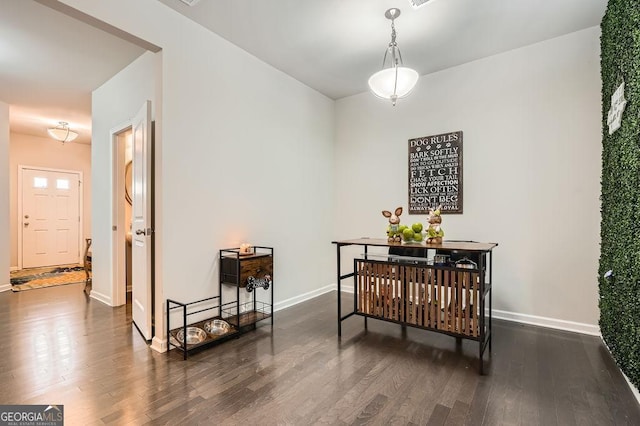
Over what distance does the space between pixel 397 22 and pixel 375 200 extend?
6.96ft

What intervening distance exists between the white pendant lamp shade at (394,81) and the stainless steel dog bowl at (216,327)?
8.20 ft

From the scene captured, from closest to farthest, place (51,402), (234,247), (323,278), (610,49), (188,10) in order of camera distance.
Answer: (51,402) → (610,49) → (188,10) → (234,247) → (323,278)

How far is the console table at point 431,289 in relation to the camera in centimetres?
230

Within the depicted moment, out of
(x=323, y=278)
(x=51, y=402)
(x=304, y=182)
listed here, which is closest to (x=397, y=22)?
(x=304, y=182)

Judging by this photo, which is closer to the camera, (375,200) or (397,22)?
(397,22)

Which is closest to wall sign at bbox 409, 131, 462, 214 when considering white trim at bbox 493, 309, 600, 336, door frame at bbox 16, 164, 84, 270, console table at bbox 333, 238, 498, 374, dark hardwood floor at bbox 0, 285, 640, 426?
console table at bbox 333, 238, 498, 374

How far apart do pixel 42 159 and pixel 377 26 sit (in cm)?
729

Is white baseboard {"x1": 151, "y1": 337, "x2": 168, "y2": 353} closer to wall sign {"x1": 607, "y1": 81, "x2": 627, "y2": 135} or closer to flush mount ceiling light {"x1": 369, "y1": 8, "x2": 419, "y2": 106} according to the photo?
flush mount ceiling light {"x1": 369, "y1": 8, "x2": 419, "y2": 106}

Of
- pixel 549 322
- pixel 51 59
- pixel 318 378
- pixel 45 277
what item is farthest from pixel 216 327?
pixel 45 277

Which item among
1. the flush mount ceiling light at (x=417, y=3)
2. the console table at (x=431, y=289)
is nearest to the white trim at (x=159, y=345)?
the console table at (x=431, y=289)

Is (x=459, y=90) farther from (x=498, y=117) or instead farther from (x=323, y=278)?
(x=323, y=278)

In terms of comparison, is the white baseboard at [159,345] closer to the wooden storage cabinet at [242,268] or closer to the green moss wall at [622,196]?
the wooden storage cabinet at [242,268]

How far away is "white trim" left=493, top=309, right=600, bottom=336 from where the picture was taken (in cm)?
285

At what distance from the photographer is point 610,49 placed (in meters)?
2.40
